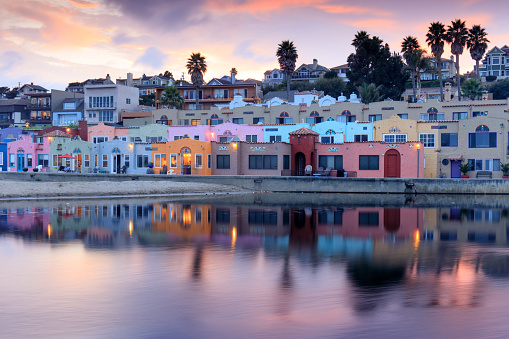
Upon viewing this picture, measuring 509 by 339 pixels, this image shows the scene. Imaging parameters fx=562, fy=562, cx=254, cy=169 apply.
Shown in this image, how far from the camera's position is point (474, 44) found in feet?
378

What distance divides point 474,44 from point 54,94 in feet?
288

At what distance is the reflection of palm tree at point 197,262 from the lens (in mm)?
22727

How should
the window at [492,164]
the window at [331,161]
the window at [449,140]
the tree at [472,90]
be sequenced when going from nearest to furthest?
the window at [492,164] → the window at [331,161] → the window at [449,140] → the tree at [472,90]

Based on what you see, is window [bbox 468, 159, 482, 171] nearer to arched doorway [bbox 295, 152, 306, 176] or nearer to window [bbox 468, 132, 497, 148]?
window [bbox 468, 132, 497, 148]

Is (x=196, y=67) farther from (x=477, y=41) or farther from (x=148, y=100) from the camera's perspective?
(x=477, y=41)

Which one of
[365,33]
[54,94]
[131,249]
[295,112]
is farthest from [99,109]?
[131,249]

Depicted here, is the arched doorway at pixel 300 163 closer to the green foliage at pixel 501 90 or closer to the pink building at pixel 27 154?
the pink building at pixel 27 154

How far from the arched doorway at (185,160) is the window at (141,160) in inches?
244

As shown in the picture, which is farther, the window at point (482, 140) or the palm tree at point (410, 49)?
the palm tree at point (410, 49)

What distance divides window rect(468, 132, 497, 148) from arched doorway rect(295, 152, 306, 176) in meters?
19.0

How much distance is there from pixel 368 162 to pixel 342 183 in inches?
250

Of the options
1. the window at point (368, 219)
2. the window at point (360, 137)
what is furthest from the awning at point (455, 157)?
the window at point (368, 219)

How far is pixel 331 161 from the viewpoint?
6519 cm

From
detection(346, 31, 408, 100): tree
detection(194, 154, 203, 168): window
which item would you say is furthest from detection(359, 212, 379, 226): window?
detection(346, 31, 408, 100): tree
